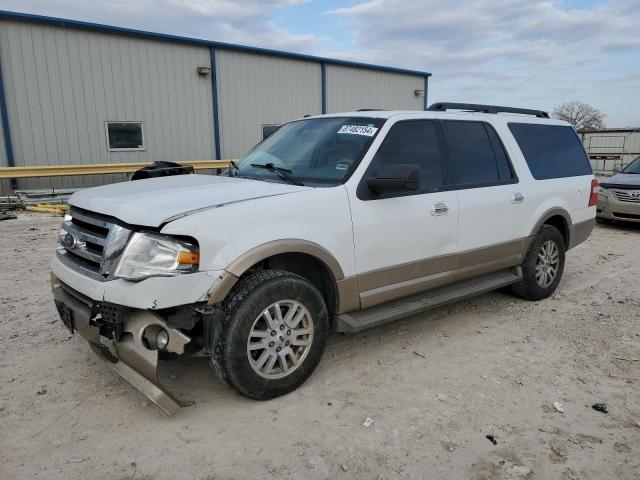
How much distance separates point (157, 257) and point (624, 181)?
32.8 feet

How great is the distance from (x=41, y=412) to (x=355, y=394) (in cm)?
203

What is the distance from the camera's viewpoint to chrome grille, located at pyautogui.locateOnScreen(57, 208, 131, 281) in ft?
9.64

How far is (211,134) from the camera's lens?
14977 mm

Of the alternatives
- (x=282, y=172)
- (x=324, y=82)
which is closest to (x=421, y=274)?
(x=282, y=172)

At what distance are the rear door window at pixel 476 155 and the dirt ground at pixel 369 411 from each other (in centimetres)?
140

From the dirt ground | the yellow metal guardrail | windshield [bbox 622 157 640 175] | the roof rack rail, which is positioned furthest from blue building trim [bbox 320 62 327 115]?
the dirt ground

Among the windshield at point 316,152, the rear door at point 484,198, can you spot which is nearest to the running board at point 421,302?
the rear door at point 484,198

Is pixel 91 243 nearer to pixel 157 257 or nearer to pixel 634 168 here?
pixel 157 257

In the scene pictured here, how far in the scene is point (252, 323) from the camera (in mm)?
3088

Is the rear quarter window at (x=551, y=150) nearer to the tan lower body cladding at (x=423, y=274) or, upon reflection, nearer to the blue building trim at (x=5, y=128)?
the tan lower body cladding at (x=423, y=274)

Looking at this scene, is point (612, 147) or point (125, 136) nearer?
point (125, 136)

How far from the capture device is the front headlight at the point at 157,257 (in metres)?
2.85

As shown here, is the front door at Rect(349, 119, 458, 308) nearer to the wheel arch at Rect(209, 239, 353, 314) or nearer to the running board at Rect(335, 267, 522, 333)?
the running board at Rect(335, 267, 522, 333)

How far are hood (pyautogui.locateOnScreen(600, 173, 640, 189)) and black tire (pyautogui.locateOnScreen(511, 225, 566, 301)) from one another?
527 centimetres
